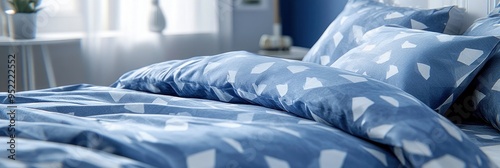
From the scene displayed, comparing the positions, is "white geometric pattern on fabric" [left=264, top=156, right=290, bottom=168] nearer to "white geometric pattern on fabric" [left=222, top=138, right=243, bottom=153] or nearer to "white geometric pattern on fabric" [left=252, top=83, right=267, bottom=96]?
"white geometric pattern on fabric" [left=222, top=138, right=243, bottom=153]

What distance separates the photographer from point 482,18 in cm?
223

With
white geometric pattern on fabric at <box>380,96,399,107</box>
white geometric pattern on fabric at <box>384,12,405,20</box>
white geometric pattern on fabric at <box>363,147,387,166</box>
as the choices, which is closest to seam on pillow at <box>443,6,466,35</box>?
white geometric pattern on fabric at <box>384,12,405,20</box>

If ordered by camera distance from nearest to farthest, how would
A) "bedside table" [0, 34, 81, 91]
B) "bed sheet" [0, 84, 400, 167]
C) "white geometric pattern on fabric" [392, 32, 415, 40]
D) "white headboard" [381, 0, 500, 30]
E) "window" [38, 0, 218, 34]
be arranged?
1. "bed sheet" [0, 84, 400, 167]
2. "white geometric pattern on fabric" [392, 32, 415, 40]
3. "white headboard" [381, 0, 500, 30]
4. "bedside table" [0, 34, 81, 91]
5. "window" [38, 0, 218, 34]

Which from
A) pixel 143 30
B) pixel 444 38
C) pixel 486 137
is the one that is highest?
pixel 444 38

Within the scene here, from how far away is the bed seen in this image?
4.40ft

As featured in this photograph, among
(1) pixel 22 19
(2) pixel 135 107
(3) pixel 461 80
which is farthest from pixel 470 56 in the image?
(1) pixel 22 19

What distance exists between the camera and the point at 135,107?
1.85 m

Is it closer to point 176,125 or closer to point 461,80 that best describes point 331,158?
point 176,125

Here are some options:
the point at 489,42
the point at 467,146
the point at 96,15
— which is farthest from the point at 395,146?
the point at 96,15

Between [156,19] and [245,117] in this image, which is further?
[156,19]

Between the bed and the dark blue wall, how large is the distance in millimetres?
1405

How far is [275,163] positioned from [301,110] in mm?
349

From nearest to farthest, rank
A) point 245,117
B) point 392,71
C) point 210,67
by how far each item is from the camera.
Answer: point 245,117, point 392,71, point 210,67

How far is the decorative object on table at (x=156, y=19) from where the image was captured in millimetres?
3846
